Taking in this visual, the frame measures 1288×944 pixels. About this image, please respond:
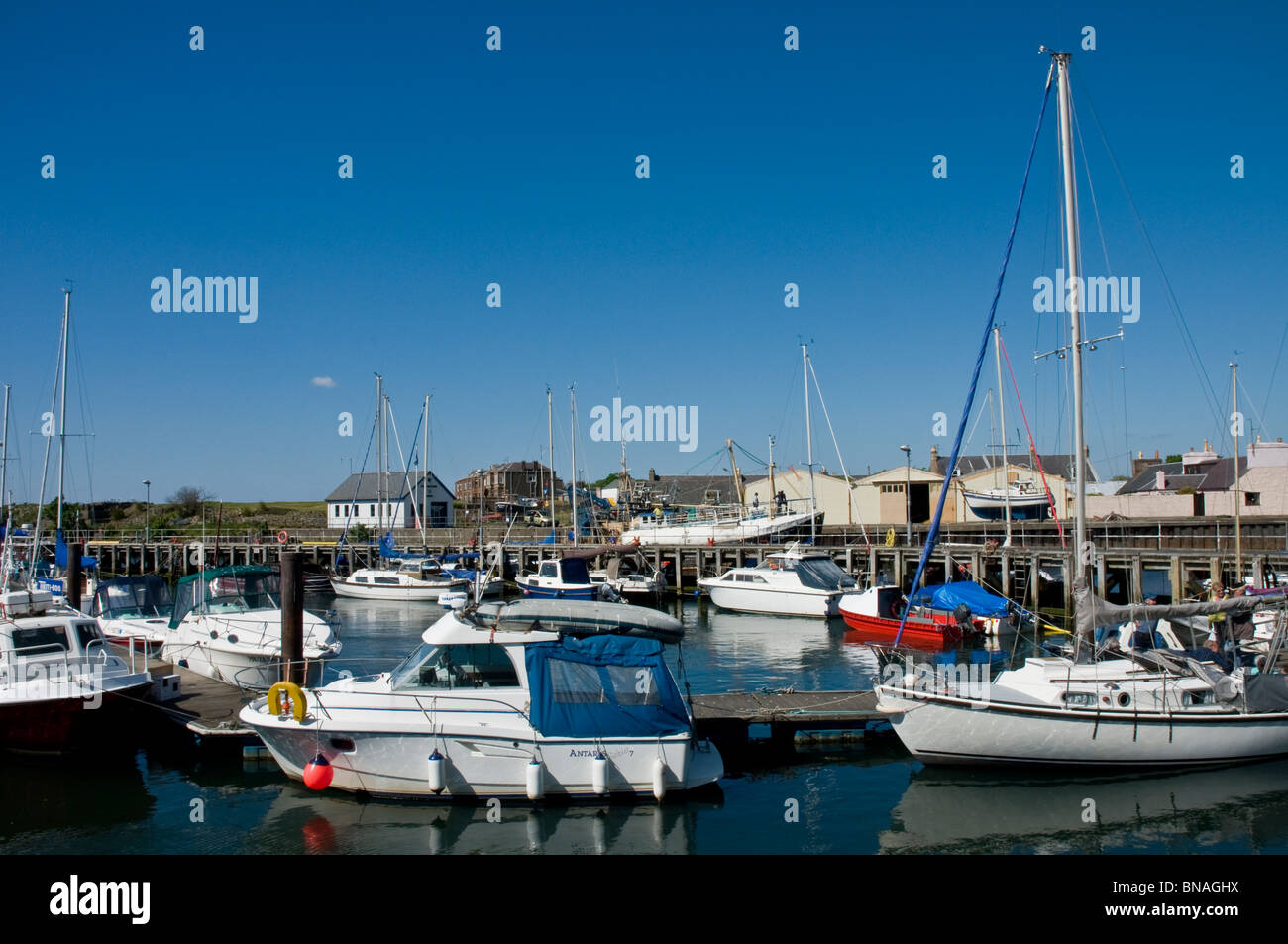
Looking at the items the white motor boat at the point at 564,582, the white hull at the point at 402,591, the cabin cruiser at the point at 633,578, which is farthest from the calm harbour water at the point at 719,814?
the white hull at the point at 402,591

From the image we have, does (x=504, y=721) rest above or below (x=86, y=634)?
below

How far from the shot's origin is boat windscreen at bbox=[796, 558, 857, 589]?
1511 inches

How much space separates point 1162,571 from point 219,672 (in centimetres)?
5859

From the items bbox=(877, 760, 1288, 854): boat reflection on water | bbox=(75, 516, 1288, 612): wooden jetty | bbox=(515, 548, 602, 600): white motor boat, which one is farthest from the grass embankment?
bbox=(877, 760, 1288, 854): boat reflection on water

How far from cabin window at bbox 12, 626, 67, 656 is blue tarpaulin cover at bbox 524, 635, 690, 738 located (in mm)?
10165

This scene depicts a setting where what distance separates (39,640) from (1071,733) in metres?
19.2

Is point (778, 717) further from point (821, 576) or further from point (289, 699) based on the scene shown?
point (821, 576)

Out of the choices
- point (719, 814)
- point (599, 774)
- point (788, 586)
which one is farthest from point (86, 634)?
point (788, 586)

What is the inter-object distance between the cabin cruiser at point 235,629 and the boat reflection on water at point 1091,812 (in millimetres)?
13938

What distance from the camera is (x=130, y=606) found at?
92.2ft

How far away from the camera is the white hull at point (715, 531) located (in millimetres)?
56672
